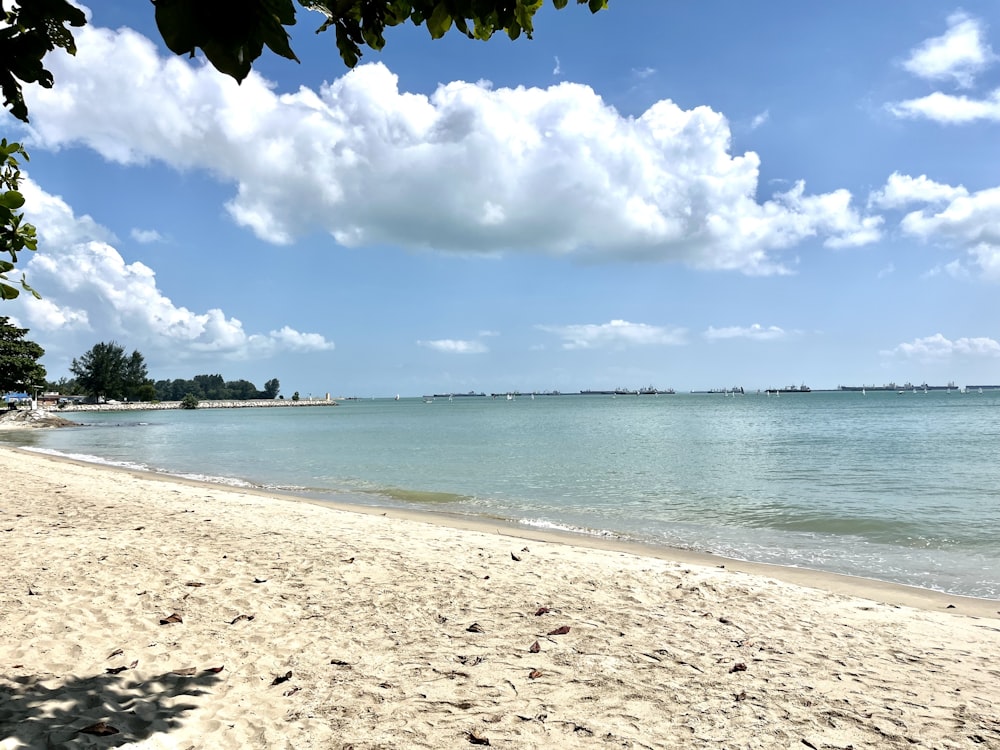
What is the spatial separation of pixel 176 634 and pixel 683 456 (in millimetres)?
25732

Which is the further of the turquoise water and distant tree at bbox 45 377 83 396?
distant tree at bbox 45 377 83 396

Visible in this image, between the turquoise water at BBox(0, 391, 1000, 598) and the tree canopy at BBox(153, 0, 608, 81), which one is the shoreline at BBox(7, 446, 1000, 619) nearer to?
the turquoise water at BBox(0, 391, 1000, 598)

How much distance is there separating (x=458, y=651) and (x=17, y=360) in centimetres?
6670

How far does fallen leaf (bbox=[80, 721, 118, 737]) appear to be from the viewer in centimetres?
355

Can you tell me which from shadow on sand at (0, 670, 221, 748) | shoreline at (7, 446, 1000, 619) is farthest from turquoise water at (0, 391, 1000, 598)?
shadow on sand at (0, 670, 221, 748)

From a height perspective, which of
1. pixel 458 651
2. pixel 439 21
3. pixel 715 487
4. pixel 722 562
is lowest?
pixel 715 487

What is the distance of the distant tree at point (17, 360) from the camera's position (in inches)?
2185

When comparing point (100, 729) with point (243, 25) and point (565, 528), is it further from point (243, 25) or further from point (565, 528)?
point (565, 528)

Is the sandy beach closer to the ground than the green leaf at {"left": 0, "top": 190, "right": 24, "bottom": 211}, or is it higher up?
closer to the ground

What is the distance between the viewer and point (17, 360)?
181 feet

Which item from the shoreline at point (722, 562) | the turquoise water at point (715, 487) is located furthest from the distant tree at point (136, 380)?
the shoreline at point (722, 562)

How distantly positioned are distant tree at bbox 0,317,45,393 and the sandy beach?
60.2m

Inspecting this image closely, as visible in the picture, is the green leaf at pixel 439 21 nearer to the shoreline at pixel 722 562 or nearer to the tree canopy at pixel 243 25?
the tree canopy at pixel 243 25

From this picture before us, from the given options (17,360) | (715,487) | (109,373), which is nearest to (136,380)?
(109,373)
